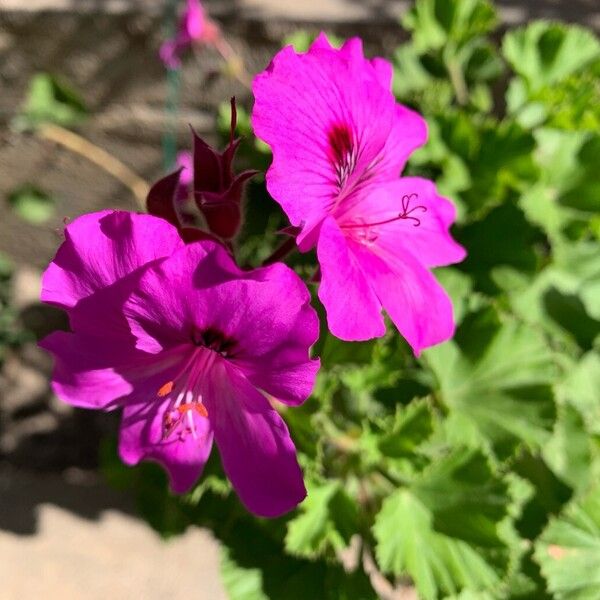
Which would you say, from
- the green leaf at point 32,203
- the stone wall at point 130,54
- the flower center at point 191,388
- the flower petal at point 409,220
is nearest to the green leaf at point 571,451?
the flower petal at point 409,220

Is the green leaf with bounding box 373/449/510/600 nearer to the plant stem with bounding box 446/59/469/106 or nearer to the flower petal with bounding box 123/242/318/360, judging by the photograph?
the flower petal with bounding box 123/242/318/360

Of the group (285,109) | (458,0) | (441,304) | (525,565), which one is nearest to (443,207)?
(441,304)

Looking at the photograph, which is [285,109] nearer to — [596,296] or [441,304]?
[441,304]

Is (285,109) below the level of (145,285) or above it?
above

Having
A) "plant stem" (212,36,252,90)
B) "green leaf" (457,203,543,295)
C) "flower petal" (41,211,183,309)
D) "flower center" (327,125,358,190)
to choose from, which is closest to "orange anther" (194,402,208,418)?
"flower petal" (41,211,183,309)

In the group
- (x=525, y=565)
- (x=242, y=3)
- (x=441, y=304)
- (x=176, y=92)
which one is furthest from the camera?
(x=176, y=92)

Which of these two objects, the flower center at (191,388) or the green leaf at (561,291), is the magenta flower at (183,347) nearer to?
the flower center at (191,388)

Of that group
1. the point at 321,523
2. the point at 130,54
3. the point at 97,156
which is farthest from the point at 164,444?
the point at 97,156
